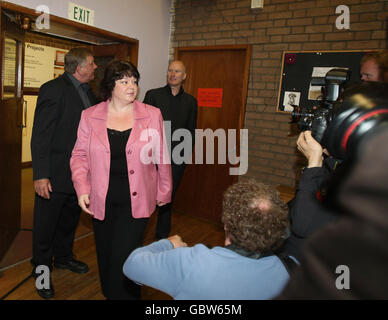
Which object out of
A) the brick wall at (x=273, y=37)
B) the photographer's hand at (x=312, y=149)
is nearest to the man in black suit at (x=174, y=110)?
the brick wall at (x=273, y=37)

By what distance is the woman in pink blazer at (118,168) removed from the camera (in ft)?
6.11

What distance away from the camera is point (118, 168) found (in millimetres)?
1874

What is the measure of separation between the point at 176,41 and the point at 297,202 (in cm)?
337

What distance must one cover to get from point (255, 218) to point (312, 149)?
19.3 inches

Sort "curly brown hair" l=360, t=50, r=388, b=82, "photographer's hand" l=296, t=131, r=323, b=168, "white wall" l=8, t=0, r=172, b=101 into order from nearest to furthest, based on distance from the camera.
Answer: "photographer's hand" l=296, t=131, r=323, b=168, "curly brown hair" l=360, t=50, r=388, b=82, "white wall" l=8, t=0, r=172, b=101

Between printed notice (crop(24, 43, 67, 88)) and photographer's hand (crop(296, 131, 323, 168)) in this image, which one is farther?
printed notice (crop(24, 43, 67, 88))

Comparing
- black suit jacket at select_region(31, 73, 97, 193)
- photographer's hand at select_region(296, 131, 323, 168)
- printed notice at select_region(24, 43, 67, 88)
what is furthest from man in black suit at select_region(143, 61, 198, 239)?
printed notice at select_region(24, 43, 67, 88)

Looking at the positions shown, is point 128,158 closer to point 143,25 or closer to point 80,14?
point 80,14

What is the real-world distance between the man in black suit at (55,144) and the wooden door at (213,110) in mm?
1775

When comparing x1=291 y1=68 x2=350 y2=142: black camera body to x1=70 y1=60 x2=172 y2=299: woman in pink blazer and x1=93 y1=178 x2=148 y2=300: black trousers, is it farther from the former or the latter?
x1=93 y1=178 x2=148 y2=300: black trousers

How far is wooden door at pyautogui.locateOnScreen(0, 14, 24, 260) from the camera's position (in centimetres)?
236

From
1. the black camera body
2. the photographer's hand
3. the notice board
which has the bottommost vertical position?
the photographer's hand

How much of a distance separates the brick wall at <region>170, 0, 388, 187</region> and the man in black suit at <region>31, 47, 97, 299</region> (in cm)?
190

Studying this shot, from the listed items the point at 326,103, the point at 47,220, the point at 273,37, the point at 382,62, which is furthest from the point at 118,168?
the point at 273,37
